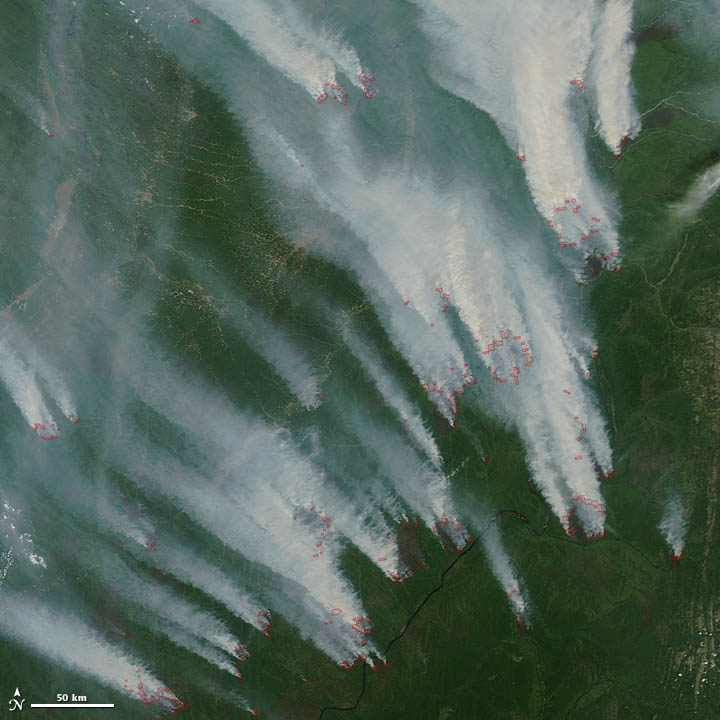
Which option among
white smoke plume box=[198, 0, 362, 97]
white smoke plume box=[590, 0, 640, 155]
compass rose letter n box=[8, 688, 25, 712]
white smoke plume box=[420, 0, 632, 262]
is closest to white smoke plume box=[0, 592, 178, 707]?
compass rose letter n box=[8, 688, 25, 712]

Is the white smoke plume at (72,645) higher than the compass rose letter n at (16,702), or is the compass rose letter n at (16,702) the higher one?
the white smoke plume at (72,645)

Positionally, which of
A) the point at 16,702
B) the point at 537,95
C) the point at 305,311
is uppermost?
the point at 537,95

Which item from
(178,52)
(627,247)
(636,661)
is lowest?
(636,661)

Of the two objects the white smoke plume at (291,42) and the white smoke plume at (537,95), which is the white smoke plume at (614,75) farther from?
the white smoke plume at (291,42)

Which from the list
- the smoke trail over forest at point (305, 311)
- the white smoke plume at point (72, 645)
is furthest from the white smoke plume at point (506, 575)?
the white smoke plume at point (72, 645)

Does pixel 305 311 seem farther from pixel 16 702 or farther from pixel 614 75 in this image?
pixel 16 702

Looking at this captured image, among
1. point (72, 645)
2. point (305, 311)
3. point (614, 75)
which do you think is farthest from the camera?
point (72, 645)

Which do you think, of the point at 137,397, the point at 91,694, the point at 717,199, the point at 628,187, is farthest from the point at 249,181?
the point at 91,694

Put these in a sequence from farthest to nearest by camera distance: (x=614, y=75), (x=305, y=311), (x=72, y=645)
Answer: (x=72, y=645), (x=305, y=311), (x=614, y=75)

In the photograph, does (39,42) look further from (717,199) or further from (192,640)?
(717,199)

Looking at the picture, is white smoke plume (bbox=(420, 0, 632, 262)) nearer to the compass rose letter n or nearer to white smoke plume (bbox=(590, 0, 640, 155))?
white smoke plume (bbox=(590, 0, 640, 155))

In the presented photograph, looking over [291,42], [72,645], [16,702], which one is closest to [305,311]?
[291,42]
